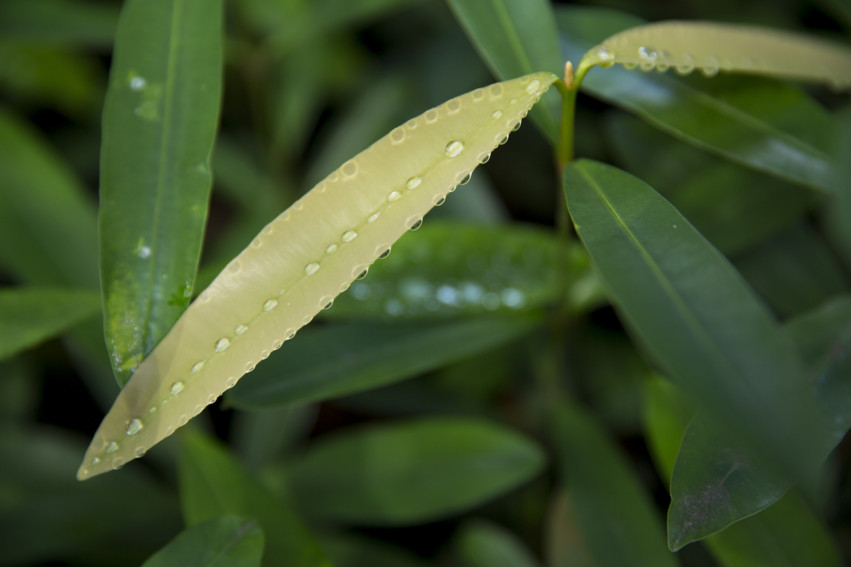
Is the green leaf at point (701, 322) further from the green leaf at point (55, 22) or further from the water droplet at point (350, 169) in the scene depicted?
the green leaf at point (55, 22)

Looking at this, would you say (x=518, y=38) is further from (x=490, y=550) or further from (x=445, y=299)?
(x=490, y=550)

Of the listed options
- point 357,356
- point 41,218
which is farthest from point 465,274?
point 41,218

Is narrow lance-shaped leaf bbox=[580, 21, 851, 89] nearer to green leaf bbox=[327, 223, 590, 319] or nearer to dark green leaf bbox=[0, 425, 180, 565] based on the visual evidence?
green leaf bbox=[327, 223, 590, 319]

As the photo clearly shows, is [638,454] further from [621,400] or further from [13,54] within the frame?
[13,54]

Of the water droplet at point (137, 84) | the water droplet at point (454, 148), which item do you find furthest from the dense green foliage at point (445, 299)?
the water droplet at point (454, 148)

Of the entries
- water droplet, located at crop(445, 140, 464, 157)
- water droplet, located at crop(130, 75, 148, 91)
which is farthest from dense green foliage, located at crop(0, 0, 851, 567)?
water droplet, located at crop(445, 140, 464, 157)

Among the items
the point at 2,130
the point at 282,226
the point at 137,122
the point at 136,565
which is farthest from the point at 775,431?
the point at 2,130
